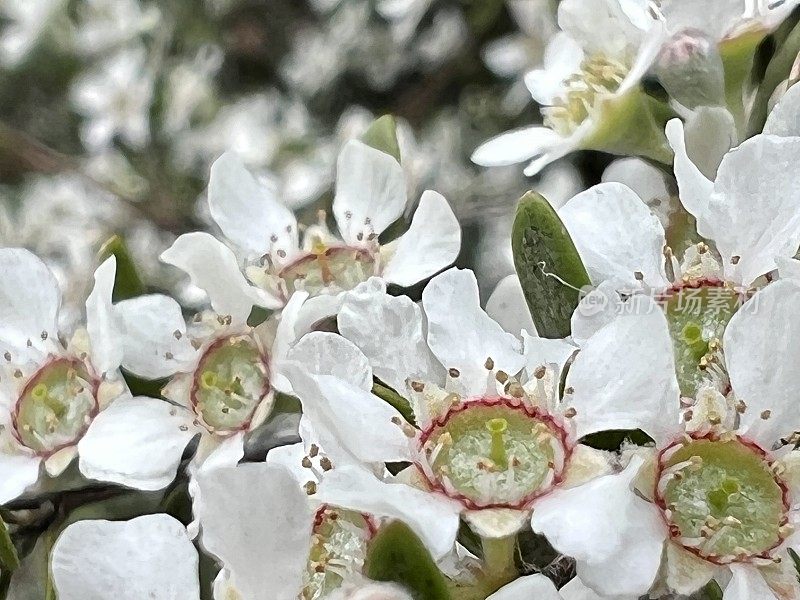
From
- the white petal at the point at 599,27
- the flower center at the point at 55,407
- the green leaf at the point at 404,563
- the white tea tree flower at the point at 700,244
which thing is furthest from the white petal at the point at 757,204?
the flower center at the point at 55,407

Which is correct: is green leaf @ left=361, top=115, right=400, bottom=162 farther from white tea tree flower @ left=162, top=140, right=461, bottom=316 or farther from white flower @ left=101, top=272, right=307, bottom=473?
white flower @ left=101, top=272, right=307, bottom=473

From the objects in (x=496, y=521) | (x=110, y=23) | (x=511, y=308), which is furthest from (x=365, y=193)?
(x=110, y=23)

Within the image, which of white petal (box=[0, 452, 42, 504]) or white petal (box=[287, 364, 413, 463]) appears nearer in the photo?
white petal (box=[287, 364, 413, 463])

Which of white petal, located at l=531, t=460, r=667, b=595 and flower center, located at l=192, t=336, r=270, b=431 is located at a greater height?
white petal, located at l=531, t=460, r=667, b=595

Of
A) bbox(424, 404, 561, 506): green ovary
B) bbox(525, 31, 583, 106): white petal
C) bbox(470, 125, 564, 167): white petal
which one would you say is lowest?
bbox(424, 404, 561, 506): green ovary

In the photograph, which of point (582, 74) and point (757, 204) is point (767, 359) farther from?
point (582, 74)

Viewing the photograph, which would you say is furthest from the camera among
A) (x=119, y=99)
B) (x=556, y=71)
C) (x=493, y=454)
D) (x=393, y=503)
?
(x=119, y=99)

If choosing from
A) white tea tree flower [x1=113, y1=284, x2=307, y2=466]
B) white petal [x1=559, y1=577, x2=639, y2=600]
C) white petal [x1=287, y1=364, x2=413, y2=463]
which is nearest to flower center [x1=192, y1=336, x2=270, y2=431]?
white tea tree flower [x1=113, y1=284, x2=307, y2=466]

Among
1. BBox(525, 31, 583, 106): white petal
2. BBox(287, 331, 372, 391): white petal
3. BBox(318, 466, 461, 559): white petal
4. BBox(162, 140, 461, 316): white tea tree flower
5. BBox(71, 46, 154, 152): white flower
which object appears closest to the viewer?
BBox(318, 466, 461, 559): white petal
